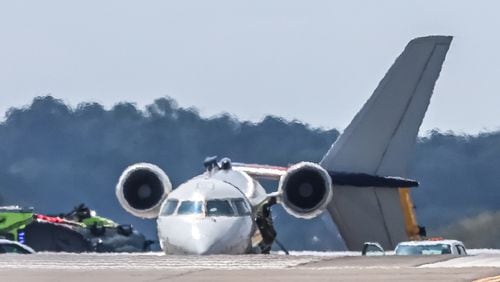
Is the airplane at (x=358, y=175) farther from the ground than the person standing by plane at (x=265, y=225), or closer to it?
farther from the ground

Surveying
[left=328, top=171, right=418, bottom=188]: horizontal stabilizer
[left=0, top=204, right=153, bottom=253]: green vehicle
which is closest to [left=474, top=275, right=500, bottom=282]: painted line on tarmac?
[left=328, top=171, right=418, bottom=188]: horizontal stabilizer

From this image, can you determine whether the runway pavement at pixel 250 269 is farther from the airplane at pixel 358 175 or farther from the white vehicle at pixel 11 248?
the airplane at pixel 358 175

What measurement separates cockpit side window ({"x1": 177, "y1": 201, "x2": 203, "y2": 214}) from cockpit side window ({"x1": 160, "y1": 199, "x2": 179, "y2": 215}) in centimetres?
20

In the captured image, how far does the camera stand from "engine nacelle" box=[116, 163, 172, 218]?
178 feet

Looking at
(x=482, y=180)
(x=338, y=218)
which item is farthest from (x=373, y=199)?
(x=482, y=180)

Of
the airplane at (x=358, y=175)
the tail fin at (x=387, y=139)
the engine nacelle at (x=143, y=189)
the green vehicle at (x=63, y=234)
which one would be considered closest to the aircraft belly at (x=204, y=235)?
the airplane at (x=358, y=175)

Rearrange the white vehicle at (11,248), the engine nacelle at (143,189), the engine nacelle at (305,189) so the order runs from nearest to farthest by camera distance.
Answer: the white vehicle at (11,248)
the engine nacelle at (305,189)
the engine nacelle at (143,189)

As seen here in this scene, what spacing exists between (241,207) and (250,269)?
15416 mm

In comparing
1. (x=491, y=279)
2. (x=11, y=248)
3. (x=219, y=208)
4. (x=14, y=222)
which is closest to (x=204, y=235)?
(x=219, y=208)

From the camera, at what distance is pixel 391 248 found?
60281mm

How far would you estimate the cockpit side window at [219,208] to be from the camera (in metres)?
46.2

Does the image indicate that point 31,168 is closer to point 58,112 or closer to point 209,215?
point 58,112

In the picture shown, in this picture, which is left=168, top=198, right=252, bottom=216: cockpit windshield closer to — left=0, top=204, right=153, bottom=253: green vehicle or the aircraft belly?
the aircraft belly

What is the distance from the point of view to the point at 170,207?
46.9 m
